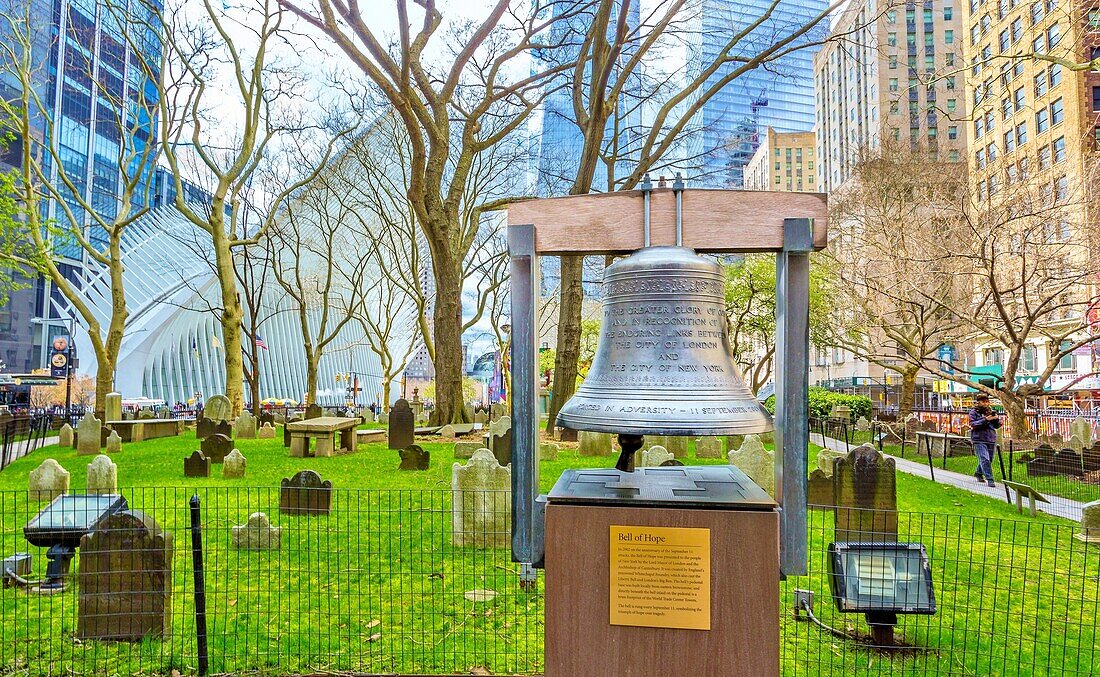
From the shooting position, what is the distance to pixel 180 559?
263 inches

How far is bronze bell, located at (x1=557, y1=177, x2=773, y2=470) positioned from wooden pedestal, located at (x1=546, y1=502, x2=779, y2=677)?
0.39 meters

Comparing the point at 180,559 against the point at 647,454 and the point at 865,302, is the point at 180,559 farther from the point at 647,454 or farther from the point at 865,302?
the point at 865,302

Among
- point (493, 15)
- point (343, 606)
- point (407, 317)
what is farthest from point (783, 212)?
point (407, 317)

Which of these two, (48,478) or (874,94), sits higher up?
(874,94)

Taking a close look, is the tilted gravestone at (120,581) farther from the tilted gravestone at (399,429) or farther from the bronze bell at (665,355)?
the tilted gravestone at (399,429)

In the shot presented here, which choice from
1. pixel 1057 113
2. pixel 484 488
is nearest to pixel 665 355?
pixel 484 488

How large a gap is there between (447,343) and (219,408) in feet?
27.2

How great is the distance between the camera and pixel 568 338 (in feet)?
46.6

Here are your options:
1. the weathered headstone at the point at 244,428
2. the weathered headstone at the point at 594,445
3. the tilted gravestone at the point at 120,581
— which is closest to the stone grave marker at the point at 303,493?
the tilted gravestone at the point at 120,581

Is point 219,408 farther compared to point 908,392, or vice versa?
point 908,392

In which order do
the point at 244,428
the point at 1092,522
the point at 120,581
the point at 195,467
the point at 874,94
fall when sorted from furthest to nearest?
1. the point at 874,94
2. the point at 244,428
3. the point at 195,467
4. the point at 1092,522
5. the point at 120,581

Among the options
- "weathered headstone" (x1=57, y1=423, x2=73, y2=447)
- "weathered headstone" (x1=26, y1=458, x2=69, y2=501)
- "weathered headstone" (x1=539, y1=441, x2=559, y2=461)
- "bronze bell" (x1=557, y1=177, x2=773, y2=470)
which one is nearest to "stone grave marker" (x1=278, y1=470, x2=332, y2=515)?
"weathered headstone" (x1=26, y1=458, x2=69, y2=501)

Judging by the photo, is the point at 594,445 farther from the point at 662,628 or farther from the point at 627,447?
the point at 662,628

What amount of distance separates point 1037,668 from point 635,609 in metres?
3.38
